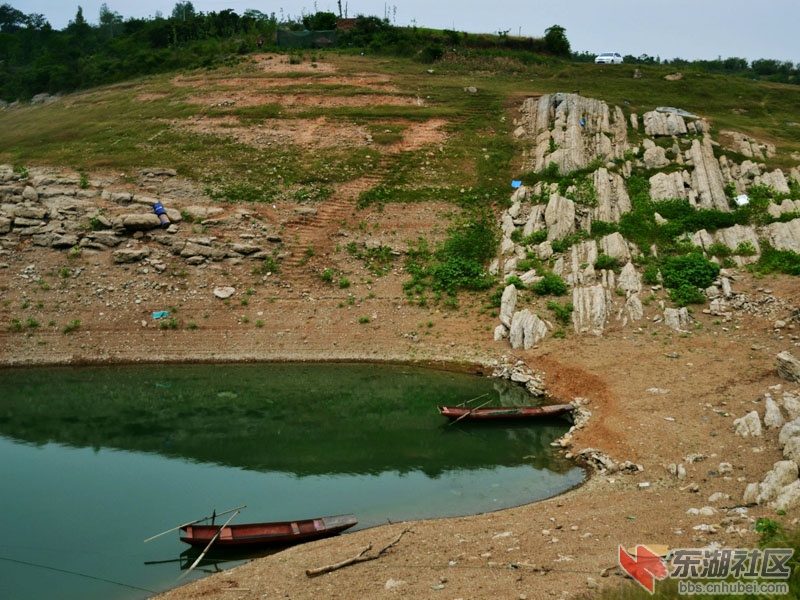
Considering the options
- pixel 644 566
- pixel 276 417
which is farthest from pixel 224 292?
pixel 644 566

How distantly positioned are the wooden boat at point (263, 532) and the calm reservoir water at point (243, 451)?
559 millimetres

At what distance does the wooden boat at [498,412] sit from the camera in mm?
23781

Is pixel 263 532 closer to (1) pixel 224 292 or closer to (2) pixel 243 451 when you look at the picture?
(2) pixel 243 451

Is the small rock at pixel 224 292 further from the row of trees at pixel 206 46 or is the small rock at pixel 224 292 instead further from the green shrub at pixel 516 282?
the row of trees at pixel 206 46

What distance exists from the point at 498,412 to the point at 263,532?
10431 millimetres

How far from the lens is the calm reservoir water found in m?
16.3

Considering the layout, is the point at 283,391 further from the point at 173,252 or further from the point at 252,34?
the point at 252,34

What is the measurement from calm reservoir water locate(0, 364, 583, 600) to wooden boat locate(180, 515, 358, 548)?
56 centimetres

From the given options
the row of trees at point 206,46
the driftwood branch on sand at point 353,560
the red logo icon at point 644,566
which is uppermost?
the row of trees at point 206,46

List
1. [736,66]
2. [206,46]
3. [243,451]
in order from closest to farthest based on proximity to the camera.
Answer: [243,451], [206,46], [736,66]

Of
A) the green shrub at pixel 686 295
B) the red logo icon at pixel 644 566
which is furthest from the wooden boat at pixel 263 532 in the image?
the green shrub at pixel 686 295

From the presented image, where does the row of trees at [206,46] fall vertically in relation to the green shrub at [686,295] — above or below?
above

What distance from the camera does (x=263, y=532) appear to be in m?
16.3

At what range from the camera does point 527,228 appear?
36344mm
